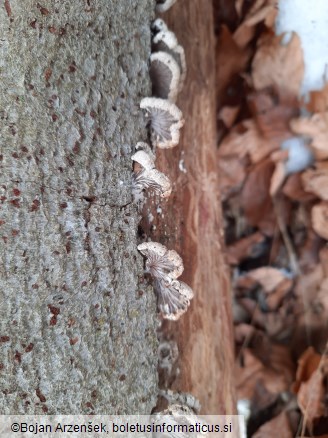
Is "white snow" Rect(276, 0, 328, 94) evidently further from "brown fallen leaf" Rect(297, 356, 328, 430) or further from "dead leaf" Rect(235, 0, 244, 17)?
"brown fallen leaf" Rect(297, 356, 328, 430)

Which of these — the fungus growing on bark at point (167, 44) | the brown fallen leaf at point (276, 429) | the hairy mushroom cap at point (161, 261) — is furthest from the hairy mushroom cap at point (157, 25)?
the brown fallen leaf at point (276, 429)

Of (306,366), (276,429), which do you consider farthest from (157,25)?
(276,429)

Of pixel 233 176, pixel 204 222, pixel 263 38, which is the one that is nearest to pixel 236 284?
pixel 233 176

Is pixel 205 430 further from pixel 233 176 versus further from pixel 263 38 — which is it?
pixel 263 38

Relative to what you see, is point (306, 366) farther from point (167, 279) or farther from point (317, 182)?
point (167, 279)

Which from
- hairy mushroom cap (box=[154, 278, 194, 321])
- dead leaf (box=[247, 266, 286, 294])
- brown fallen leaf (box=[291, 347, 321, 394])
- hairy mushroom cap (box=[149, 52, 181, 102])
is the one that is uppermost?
hairy mushroom cap (box=[149, 52, 181, 102])

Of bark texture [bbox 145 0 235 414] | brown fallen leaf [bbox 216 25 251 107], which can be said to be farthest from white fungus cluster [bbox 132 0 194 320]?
brown fallen leaf [bbox 216 25 251 107]
